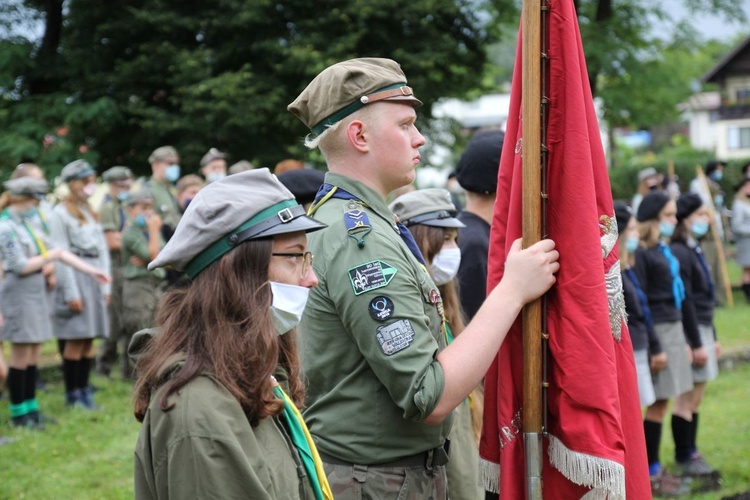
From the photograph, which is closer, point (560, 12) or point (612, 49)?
point (560, 12)

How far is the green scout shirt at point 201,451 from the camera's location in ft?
6.74

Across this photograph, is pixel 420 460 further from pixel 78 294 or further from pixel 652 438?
pixel 78 294

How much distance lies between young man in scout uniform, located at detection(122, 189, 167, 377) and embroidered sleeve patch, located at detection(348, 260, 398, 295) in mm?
6847

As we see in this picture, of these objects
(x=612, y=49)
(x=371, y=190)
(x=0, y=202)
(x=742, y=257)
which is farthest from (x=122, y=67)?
(x=371, y=190)

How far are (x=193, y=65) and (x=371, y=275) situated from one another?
12.1 m

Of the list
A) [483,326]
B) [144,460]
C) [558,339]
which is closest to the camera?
[144,460]

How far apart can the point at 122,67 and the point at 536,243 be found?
13.0 metres

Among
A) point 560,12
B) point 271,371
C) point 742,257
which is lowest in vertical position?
point 742,257

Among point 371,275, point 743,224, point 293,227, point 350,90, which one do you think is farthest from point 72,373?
point 743,224

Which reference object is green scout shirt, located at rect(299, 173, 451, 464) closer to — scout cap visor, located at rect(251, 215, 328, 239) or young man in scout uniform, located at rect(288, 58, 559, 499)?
young man in scout uniform, located at rect(288, 58, 559, 499)

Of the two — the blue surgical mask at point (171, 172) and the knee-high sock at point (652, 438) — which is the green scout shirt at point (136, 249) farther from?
the knee-high sock at point (652, 438)

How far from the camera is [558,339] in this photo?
290cm

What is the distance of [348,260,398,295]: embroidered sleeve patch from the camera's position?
2.71 meters

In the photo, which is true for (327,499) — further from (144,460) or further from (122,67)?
(122,67)
